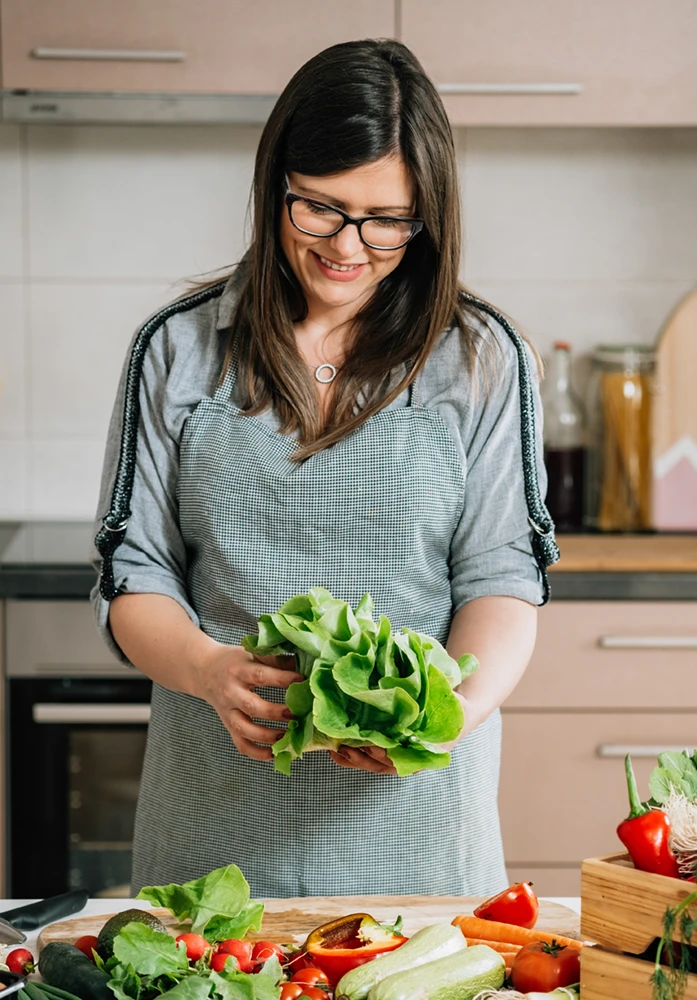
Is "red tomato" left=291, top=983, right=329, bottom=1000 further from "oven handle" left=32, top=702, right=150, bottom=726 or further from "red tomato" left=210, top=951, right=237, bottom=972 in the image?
"oven handle" left=32, top=702, right=150, bottom=726

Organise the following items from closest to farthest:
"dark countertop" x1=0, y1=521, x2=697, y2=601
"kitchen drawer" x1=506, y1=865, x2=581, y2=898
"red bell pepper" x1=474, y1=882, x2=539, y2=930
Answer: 1. "red bell pepper" x1=474, y1=882, x2=539, y2=930
2. "dark countertop" x1=0, y1=521, x2=697, y2=601
3. "kitchen drawer" x1=506, y1=865, x2=581, y2=898

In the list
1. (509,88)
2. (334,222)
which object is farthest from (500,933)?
(509,88)

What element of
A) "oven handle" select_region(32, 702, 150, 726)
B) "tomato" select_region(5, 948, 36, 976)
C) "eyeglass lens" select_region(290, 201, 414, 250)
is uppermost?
"eyeglass lens" select_region(290, 201, 414, 250)

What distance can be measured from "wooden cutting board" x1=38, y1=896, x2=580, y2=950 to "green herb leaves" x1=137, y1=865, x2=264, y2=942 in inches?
1.8

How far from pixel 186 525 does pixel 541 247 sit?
1.66m

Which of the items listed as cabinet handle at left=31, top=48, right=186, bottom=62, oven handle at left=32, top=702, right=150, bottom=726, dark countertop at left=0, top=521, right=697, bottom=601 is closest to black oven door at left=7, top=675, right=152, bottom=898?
oven handle at left=32, top=702, right=150, bottom=726

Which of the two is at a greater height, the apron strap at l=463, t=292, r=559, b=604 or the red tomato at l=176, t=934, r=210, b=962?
the apron strap at l=463, t=292, r=559, b=604

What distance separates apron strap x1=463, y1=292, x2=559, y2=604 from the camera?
4.39ft

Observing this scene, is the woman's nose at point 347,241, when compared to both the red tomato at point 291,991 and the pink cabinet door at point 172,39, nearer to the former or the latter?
the red tomato at point 291,991

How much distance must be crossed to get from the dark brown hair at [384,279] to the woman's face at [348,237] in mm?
12

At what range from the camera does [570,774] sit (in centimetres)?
228

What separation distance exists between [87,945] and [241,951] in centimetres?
14

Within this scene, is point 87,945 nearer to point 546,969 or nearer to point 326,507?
point 546,969

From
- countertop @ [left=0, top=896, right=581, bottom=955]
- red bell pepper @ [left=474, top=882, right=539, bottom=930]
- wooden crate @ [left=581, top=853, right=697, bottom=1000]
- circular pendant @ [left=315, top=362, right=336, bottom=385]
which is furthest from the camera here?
circular pendant @ [left=315, top=362, right=336, bottom=385]
